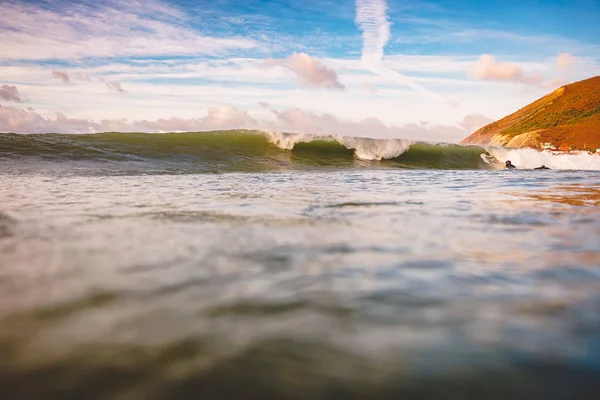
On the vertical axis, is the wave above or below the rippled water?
above

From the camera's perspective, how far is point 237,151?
1897cm

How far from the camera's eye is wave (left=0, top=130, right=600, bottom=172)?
49.0 ft

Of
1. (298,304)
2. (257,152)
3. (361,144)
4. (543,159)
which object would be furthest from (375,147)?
(298,304)

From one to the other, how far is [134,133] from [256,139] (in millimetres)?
5677

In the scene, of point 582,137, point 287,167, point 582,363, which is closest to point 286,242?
point 582,363

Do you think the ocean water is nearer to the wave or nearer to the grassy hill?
the wave

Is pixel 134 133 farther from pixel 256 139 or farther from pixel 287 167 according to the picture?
pixel 287 167

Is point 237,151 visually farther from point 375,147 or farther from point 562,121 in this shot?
point 562,121

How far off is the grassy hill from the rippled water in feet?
438

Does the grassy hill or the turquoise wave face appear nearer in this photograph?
the turquoise wave face

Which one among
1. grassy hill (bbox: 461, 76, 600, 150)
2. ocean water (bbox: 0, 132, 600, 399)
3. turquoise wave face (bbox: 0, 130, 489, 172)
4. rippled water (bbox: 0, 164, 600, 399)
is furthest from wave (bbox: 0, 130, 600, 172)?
grassy hill (bbox: 461, 76, 600, 150)

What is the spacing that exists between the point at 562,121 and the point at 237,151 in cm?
16441

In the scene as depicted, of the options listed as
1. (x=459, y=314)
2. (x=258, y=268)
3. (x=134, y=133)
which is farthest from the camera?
(x=134, y=133)

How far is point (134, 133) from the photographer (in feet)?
66.6
